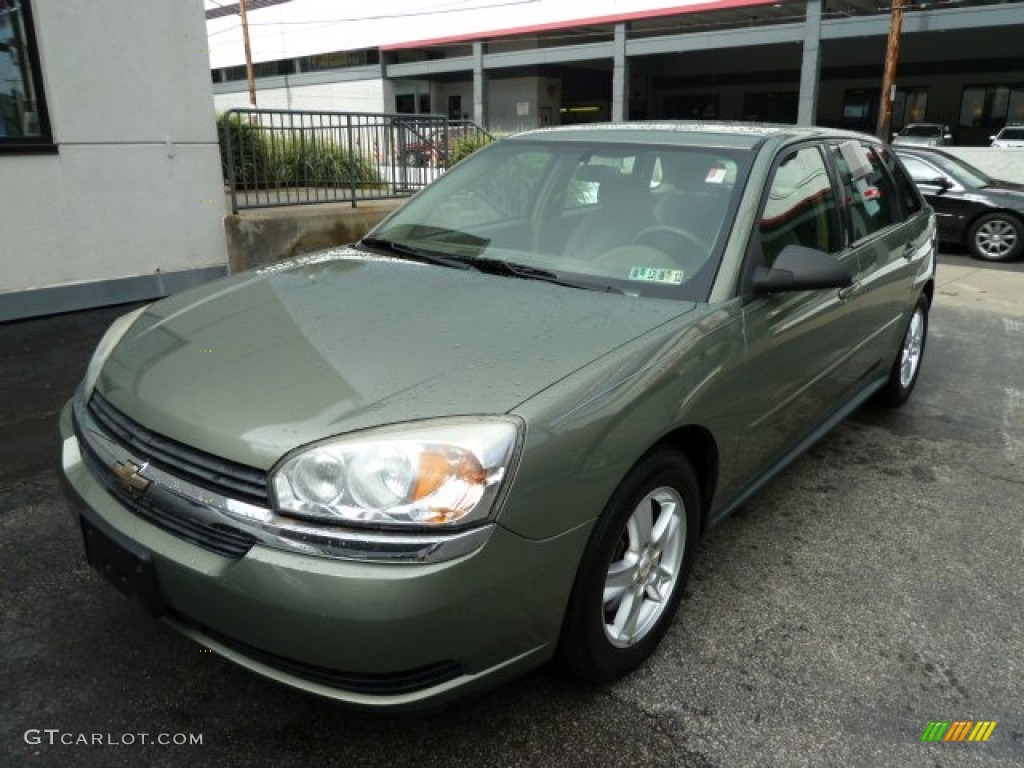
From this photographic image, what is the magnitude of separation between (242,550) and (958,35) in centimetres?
3834

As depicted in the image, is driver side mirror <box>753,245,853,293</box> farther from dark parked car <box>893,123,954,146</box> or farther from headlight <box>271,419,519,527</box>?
dark parked car <box>893,123,954,146</box>

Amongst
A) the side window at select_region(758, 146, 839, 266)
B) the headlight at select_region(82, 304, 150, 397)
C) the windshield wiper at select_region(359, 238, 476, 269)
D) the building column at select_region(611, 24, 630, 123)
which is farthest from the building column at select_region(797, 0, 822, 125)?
the headlight at select_region(82, 304, 150, 397)

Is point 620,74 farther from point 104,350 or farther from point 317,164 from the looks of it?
point 104,350

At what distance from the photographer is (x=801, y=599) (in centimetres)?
288

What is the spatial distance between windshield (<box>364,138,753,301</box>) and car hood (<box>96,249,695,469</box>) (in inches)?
6.6

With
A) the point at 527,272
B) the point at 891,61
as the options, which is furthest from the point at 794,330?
the point at 891,61

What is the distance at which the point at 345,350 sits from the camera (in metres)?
2.22

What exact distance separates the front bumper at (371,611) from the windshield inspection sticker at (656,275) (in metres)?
1.06

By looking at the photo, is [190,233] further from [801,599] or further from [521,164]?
[801,599]

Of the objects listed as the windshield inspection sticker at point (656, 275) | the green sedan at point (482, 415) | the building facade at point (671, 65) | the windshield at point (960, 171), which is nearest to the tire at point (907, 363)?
Result: the green sedan at point (482, 415)

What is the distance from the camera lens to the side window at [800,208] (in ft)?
9.56

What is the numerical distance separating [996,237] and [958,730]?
10744 mm

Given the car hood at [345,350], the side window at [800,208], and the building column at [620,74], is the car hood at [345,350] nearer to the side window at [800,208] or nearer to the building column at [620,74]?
the side window at [800,208]

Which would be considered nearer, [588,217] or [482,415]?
[482,415]
